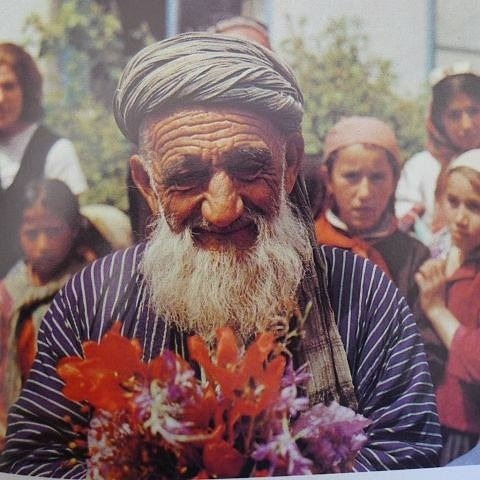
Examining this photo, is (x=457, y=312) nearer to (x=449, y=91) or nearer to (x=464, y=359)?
(x=464, y=359)

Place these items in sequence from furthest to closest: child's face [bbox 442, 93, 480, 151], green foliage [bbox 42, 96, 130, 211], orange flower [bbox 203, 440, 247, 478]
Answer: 1. child's face [bbox 442, 93, 480, 151]
2. green foliage [bbox 42, 96, 130, 211]
3. orange flower [bbox 203, 440, 247, 478]

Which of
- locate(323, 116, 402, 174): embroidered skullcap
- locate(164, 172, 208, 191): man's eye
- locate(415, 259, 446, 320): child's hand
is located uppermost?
locate(323, 116, 402, 174): embroidered skullcap

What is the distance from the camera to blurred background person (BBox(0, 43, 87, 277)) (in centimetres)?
270

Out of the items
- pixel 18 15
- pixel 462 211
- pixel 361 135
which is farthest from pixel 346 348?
pixel 18 15

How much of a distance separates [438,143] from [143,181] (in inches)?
42.2

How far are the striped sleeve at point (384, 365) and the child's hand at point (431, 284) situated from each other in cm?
8

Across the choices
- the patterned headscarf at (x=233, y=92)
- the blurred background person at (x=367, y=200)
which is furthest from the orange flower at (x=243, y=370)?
the blurred background person at (x=367, y=200)

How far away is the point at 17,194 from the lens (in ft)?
8.86

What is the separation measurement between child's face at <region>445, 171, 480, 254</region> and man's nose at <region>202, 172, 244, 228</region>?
0.77 m

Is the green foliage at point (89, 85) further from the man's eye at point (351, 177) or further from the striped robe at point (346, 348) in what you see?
the man's eye at point (351, 177)

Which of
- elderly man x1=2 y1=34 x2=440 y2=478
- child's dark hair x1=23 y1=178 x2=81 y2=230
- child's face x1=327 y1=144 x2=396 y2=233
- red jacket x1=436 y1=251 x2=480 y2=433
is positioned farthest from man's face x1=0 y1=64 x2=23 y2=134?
red jacket x1=436 y1=251 x2=480 y2=433

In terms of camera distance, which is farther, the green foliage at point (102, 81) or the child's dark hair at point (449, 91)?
the child's dark hair at point (449, 91)

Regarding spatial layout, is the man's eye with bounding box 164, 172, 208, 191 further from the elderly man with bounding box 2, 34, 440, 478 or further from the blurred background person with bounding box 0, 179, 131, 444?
the blurred background person with bounding box 0, 179, 131, 444

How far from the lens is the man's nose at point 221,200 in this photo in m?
2.64
